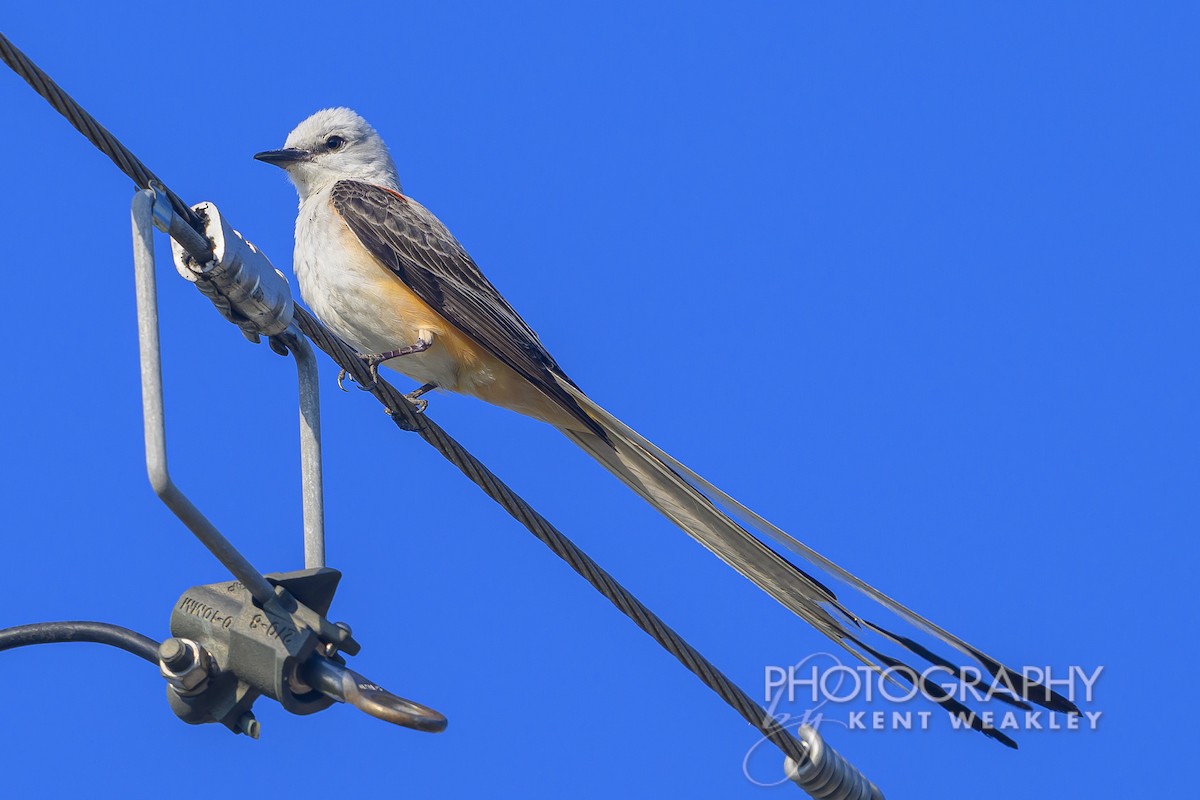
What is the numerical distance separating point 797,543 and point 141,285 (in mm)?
2010

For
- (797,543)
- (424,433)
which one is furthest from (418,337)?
(797,543)

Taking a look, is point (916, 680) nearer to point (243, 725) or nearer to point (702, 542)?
point (702, 542)

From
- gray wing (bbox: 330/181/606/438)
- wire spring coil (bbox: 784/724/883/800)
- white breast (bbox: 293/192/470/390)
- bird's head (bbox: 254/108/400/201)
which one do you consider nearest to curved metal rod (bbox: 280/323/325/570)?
wire spring coil (bbox: 784/724/883/800)

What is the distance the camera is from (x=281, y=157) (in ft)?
19.4

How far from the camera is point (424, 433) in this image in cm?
376

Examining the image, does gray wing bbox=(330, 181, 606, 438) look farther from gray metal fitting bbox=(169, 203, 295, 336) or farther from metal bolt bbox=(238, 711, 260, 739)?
metal bolt bbox=(238, 711, 260, 739)

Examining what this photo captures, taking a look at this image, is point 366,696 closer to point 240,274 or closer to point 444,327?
point 240,274

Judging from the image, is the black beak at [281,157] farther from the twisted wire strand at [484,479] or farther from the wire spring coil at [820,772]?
the wire spring coil at [820,772]

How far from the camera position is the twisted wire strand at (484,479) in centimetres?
296

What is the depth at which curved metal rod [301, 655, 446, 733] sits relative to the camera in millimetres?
2590

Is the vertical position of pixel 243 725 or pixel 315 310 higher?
pixel 315 310

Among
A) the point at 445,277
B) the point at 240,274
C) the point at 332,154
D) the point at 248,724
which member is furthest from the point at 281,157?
the point at 248,724

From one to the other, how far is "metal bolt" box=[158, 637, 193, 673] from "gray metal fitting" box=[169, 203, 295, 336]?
0.82 metres

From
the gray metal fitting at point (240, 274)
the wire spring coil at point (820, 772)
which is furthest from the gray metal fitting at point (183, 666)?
the wire spring coil at point (820, 772)
